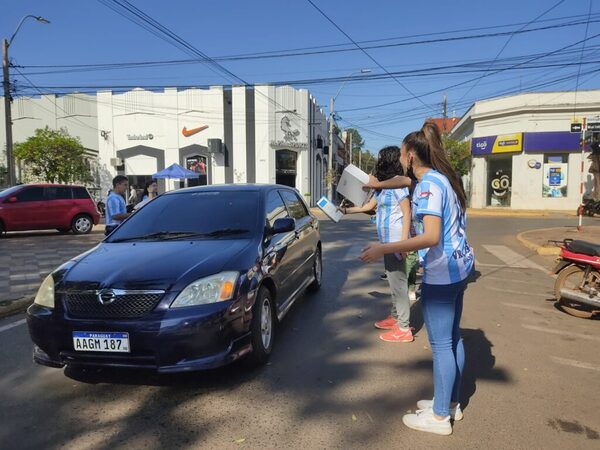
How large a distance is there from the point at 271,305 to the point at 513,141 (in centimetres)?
2719

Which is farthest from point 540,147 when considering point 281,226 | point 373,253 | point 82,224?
point 373,253

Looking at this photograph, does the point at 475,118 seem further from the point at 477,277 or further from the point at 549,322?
the point at 549,322

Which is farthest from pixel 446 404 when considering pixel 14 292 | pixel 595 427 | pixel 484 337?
pixel 14 292

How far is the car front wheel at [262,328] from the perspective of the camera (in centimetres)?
375

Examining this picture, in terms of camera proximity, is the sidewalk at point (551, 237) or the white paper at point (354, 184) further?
the sidewalk at point (551, 237)

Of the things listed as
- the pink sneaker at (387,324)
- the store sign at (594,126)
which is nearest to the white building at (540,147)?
the store sign at (594,126)

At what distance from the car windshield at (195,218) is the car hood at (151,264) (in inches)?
9.4

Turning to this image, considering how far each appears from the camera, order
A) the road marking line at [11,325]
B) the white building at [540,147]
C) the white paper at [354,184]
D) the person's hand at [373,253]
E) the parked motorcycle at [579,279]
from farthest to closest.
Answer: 1. the white building at [540,147]
2. the parked motorcycle at [579,279]
3. the road marking line at [11,325]
4. the white paper at [354,184]
5. the person's hand at [373,253]

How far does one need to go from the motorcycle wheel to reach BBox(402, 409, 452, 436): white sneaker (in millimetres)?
3609

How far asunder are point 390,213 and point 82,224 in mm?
12956

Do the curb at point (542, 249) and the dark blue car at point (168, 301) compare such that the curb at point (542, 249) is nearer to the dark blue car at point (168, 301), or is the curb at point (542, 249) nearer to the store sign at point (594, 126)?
the store sign at point (594, 126)

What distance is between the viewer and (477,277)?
812 cm

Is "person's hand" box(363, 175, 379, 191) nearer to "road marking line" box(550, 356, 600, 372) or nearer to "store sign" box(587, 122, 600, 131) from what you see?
"road marking line" box(550, 356, 600, 372)

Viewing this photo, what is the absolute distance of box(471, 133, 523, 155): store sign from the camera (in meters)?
27.3
